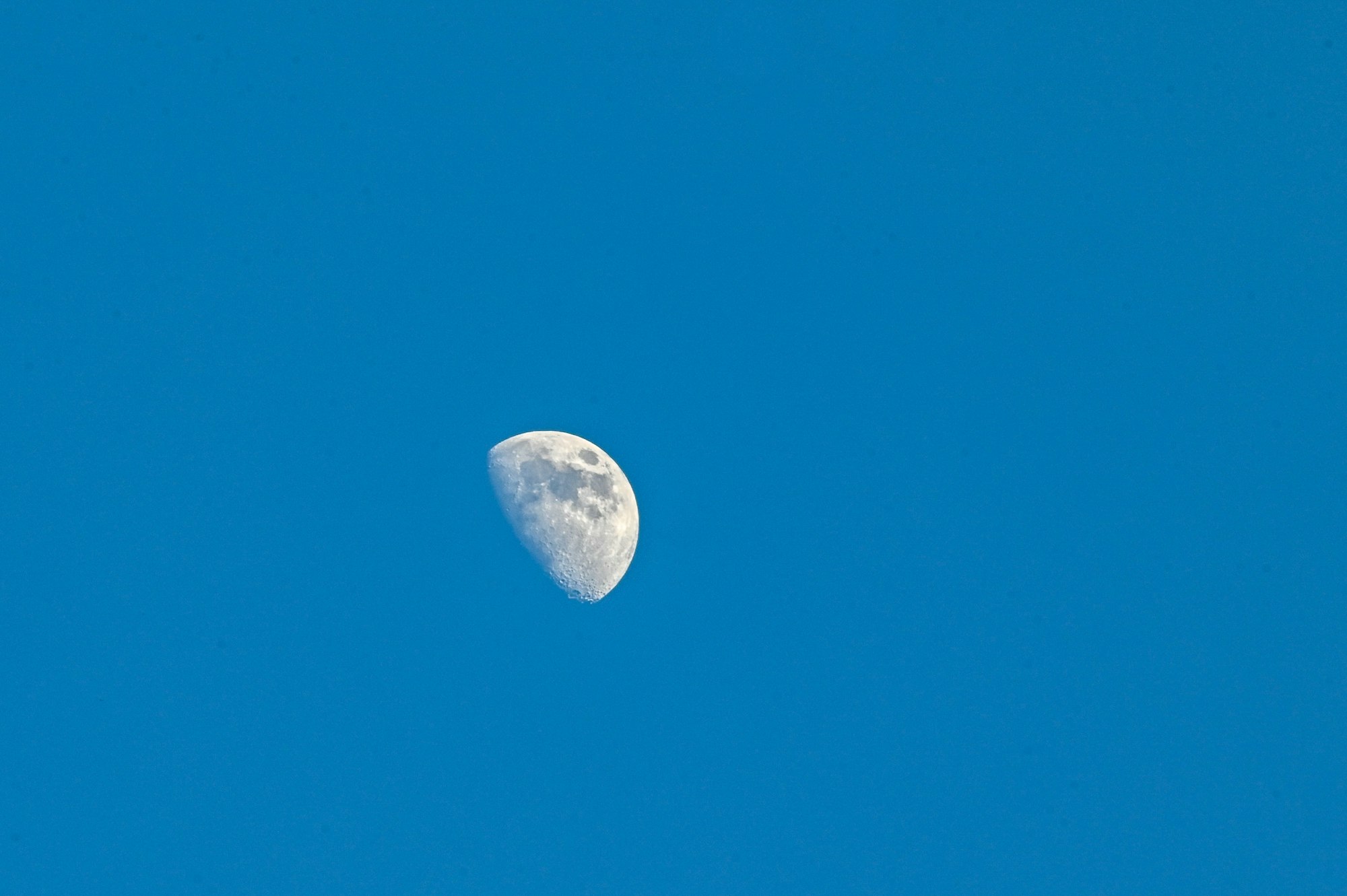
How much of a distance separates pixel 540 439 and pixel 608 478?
0.51 m

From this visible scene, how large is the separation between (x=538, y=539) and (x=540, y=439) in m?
0.65

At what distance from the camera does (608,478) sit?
18.7 metres

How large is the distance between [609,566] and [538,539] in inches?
19.3

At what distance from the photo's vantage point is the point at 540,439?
18.7m

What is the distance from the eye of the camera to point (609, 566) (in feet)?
61.3

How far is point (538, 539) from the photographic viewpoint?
18.7 metres

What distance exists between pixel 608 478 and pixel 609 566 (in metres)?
0.57

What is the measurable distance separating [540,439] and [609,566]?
3.06 ft
